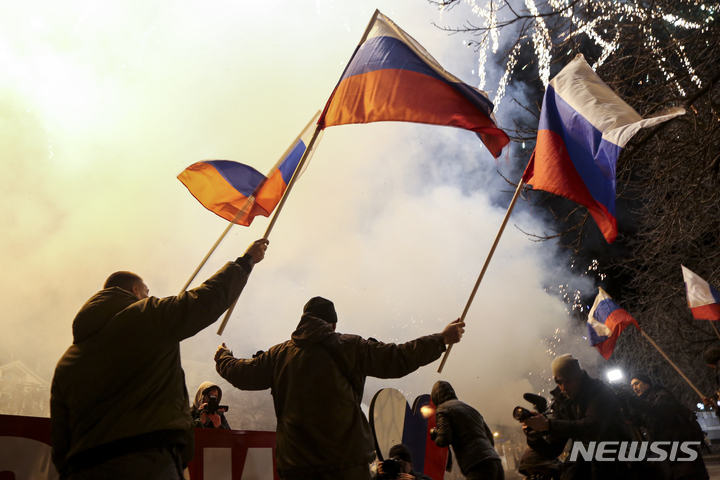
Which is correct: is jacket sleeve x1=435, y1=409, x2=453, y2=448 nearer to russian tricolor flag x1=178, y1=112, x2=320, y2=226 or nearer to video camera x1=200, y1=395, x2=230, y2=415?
video camera x1=200, y1=395, x2=230, y2=415

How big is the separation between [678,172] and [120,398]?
6.28 m

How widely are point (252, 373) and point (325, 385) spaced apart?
1.80 feet

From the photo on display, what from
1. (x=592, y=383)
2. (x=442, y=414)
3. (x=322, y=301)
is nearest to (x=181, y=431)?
(x=322, y=301)

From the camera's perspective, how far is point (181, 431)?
75.3 inches

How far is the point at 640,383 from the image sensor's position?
5086mm

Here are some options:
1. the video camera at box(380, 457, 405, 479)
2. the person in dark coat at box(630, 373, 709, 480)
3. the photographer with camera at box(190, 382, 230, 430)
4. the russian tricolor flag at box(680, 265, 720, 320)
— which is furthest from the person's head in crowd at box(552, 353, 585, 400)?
the russian tricolor flag at box(680, 265, 720, 320)

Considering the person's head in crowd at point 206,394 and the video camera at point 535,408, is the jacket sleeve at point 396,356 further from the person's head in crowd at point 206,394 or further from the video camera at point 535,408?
the person's head in crowd at point 206,394

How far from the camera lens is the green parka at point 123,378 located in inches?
69.9

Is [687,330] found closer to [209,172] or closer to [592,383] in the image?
[592,383]

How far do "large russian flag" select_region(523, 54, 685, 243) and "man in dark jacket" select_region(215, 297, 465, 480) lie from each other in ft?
4.13

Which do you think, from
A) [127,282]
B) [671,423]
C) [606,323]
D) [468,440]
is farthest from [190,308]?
[606,323]

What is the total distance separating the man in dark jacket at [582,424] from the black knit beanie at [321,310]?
4.41ft

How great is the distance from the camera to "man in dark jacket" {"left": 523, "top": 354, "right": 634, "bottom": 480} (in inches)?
111

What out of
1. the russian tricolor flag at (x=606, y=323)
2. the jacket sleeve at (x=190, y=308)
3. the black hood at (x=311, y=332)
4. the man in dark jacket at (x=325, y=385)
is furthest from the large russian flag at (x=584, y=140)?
the russian tricolor flag at (x=606, y=323)
